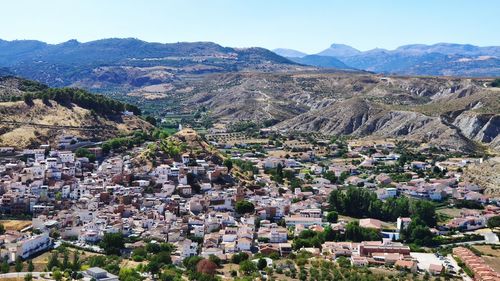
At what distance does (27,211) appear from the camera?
41.1m

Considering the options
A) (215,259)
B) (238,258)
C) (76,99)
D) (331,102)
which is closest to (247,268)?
(238,258)

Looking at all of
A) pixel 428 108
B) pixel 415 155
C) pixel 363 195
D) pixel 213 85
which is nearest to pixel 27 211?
pixel 363 195

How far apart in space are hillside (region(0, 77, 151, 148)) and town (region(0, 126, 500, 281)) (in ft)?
6.44

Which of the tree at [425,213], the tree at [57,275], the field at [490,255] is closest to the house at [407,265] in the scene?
the field at [490,255]

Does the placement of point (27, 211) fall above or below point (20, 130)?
below

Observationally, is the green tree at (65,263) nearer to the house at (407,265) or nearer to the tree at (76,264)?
the tree at (76,264)

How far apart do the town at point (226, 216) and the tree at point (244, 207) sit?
83 millimetres

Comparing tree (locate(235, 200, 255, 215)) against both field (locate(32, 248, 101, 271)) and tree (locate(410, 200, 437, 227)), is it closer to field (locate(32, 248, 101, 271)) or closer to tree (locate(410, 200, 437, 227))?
tree (locate(410, 200, 437, 227))

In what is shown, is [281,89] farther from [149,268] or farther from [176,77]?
[149,268]

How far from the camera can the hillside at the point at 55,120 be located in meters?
55.6

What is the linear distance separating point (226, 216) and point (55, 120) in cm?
2769

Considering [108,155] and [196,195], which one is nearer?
[196,195]

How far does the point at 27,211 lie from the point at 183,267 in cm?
1484

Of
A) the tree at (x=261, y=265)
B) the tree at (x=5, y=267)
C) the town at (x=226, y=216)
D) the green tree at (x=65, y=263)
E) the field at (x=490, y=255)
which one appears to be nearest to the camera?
the tree at (x=5, y=267)
